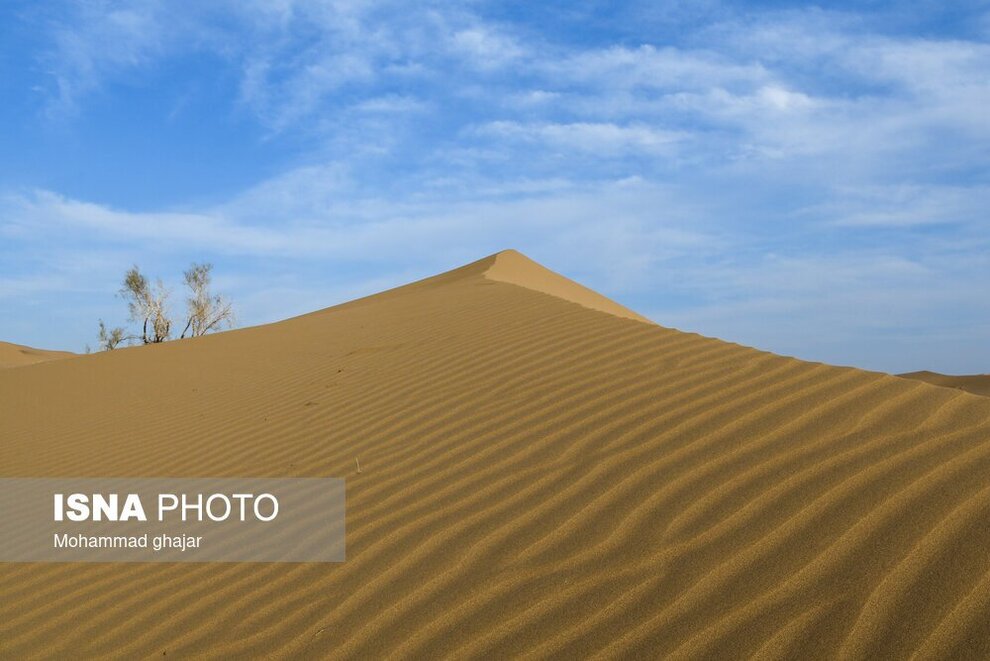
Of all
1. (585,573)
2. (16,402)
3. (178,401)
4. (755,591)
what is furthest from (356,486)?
(16,402)

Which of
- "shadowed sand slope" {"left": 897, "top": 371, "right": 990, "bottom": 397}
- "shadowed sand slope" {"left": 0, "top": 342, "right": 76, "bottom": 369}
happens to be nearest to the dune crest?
"shadowed sand slope" {"left": 897, "top": 371, "right": 990, "bottom": 397}

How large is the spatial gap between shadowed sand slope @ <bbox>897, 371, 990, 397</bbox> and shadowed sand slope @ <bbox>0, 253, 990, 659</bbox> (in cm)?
886

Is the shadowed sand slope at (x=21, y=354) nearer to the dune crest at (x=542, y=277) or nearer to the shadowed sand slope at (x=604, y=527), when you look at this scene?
the dune crest at (x=542, y=277)

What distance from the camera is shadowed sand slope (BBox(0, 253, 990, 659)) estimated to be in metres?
2.60

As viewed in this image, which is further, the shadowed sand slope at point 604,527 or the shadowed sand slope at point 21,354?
the shadowed sand slope at point 21,354

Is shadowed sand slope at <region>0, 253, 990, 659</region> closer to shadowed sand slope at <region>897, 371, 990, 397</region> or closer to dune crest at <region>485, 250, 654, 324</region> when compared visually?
shadowed sand slope at <region>897, 371, 990, 397</region>

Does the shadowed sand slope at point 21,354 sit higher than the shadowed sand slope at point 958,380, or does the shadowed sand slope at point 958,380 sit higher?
the shadowed sand slope at point 21,354

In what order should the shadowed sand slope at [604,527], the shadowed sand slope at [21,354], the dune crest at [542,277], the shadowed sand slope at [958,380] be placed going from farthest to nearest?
the shadowed sand slope at [21,354] < the dune crest at [542,277] < the shadowed sand slope at [958,380] < the shadowed sand slope at [604,527]

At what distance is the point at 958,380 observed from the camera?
14062 millimetres

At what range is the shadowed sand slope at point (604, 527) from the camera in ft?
8.54

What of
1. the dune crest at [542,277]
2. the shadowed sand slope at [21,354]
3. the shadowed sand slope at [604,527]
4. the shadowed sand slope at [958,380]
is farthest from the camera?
the shadowed sand slope at [21,354]

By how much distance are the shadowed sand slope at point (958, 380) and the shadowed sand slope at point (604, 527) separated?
886 cm

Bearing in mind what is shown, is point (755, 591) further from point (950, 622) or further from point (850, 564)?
point (950, 622)

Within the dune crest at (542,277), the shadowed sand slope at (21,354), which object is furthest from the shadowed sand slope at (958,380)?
the shadowed sand slope at (21,354)
